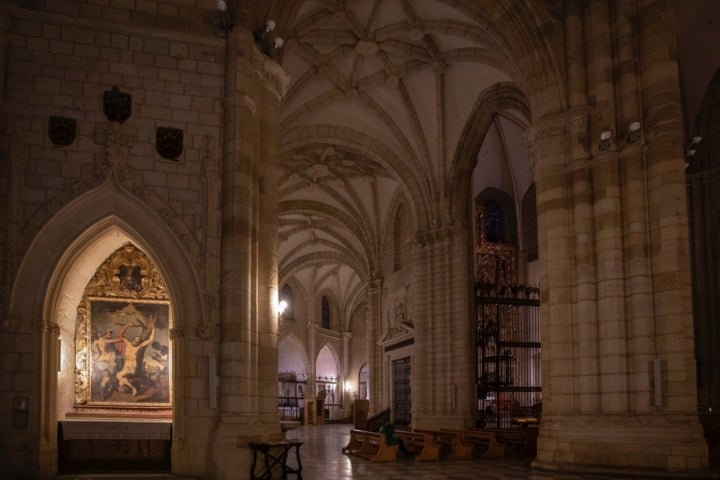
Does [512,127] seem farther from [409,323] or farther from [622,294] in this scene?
[622,294]

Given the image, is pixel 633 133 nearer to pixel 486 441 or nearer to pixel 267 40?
Result: pixel 267 40

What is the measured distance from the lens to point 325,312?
4606 cm

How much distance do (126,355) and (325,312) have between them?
1322 inches

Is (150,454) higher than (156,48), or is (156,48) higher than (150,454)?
(156,48)

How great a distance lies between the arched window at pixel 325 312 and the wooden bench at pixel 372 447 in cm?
2695

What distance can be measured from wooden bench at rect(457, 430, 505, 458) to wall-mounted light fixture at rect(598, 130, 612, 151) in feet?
24.1

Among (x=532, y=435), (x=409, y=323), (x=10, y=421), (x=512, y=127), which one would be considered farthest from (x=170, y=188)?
(x=512, y=127)

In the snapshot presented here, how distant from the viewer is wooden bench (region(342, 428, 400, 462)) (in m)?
16.5

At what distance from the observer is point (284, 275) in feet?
130

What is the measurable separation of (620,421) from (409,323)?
45.1 ft

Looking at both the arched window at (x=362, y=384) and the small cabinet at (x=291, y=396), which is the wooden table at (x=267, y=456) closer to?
the small cabinet at (x=291, y=396)

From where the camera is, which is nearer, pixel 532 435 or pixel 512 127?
pixel 532 435

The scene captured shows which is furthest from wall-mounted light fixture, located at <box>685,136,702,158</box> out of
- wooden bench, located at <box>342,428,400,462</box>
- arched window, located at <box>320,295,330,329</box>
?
arched window, located at <box>320,295,330,329</box>

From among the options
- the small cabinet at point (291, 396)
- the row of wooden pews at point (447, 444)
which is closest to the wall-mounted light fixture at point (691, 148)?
the row of wooden pews at point (447, 444)
